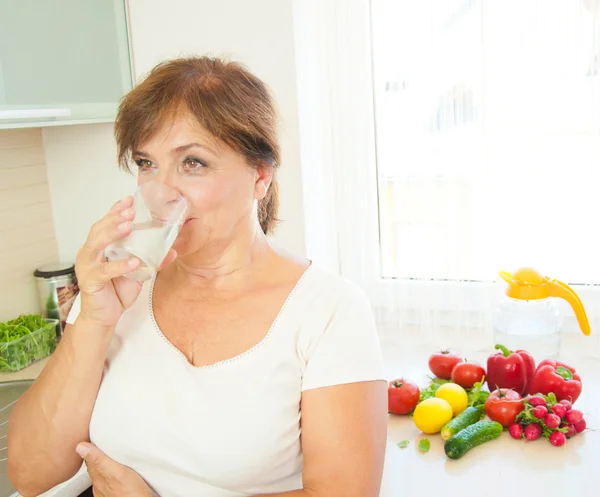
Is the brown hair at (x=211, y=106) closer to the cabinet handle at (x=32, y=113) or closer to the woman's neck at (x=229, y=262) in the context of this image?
the woman's neck at (x=229, y=262)

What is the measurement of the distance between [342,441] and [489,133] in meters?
1.04

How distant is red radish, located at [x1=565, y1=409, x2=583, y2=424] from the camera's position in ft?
4.67

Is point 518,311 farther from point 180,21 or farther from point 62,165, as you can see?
point 62,165

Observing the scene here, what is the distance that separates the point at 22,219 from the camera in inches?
85.4

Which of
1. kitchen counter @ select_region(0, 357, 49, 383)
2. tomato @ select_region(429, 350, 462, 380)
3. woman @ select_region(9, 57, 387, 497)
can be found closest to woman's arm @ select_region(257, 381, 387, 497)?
woman @ select_region(9, 57, 387, 497)

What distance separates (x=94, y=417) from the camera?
3.87 ft

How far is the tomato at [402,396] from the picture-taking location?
61.0 inches

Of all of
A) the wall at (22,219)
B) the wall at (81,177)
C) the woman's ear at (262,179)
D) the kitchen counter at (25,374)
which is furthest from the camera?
the wall at (81,177)

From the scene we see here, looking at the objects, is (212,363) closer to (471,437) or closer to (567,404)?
(471,437)

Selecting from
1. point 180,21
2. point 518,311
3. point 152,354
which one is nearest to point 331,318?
point 152,354

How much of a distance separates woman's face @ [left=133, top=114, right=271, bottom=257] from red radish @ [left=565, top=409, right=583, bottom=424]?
790 mm

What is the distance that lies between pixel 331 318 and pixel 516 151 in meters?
0.91

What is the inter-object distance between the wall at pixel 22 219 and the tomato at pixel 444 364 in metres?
1.22

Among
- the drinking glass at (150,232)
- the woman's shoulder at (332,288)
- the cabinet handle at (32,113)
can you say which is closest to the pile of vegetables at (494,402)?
the woman's shoulder at (332,288)
